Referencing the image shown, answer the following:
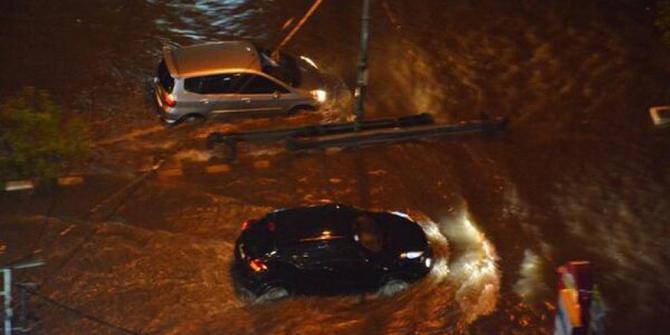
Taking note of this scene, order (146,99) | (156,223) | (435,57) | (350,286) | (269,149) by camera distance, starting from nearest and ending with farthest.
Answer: (350,286)
(156,223)
(269,149)
(146,99)
(435,57)

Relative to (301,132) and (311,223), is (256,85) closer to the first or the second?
(301,132)

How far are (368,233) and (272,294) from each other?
1760 millimetres

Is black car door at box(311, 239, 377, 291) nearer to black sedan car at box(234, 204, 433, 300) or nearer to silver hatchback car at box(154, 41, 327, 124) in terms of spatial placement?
black sedan car at box(234, 204, 433, 300)

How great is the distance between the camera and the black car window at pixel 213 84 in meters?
16.1

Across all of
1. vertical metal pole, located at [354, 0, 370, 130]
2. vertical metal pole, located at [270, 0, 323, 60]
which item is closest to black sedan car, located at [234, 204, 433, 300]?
vertical metal pole, located at [354, 0, 370, 130]

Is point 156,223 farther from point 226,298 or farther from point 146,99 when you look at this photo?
point 146,99

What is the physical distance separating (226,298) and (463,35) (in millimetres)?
10937

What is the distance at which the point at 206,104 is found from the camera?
1641cm

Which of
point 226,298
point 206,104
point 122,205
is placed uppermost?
point 206,104

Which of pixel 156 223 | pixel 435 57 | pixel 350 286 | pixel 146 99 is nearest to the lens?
pixel 350 286

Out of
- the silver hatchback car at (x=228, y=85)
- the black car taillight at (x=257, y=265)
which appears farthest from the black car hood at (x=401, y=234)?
the silver hatchback car at (x=228, y=85)

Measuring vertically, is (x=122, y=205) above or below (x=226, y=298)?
above

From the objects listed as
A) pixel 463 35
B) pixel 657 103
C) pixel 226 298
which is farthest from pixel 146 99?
pixel 657 103

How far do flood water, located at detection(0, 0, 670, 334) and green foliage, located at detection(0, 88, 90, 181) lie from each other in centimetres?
103
